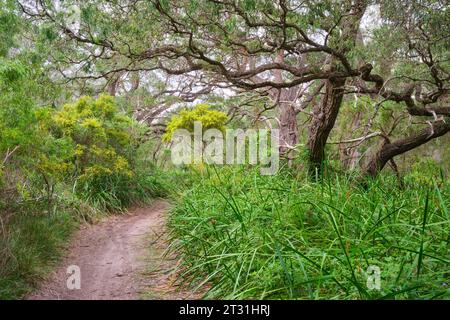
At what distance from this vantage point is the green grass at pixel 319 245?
Result: 9.45ft

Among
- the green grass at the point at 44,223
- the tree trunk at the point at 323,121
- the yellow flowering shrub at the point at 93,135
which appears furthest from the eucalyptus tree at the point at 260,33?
the green grass at the point at 44,223

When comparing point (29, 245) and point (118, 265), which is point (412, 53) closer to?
point (118, 265)

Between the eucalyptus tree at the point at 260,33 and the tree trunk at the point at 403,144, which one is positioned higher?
the eucalyptus tree at the point at 260,33

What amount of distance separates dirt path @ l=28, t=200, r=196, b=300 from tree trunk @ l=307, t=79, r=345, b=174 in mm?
3046

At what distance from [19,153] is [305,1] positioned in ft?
13.7

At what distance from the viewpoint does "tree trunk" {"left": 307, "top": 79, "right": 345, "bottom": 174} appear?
294 inches

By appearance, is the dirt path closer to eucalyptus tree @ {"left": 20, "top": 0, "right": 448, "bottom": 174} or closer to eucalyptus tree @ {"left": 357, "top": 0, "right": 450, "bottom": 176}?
eucalyptus tree @ {"left": 20, "top": 0, "right": 448, "bottom": 174}

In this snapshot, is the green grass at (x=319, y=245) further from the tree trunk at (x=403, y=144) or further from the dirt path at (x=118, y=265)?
the tree trunk at (x=403, y=144)

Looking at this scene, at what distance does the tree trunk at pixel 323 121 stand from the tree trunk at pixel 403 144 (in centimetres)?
95

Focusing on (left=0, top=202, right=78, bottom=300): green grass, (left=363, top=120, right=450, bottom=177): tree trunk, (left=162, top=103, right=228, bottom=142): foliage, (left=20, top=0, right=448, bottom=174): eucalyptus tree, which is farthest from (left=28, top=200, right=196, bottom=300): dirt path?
(left=363, top=120, right=450, bottom=177): tree trunk

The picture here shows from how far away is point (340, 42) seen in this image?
637 centimetres
